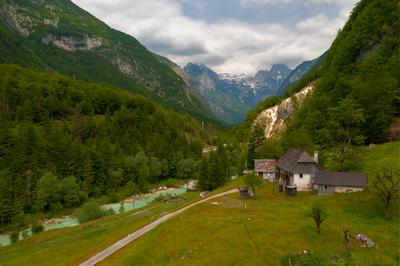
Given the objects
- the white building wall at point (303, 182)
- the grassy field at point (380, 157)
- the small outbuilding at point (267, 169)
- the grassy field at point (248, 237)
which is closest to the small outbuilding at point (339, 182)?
the grassy field at point (248, 237)

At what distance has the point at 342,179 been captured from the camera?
6138cm

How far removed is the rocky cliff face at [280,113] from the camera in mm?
163625

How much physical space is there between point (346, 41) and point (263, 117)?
6091 cm

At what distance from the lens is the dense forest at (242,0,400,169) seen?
85250 millimetres

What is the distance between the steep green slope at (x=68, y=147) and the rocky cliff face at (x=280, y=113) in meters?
40.3

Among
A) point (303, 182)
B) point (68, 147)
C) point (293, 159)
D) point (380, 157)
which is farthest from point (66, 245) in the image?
point (68, 147)

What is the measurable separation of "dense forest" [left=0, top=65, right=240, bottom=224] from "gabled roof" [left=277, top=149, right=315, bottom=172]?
3568 centimetres

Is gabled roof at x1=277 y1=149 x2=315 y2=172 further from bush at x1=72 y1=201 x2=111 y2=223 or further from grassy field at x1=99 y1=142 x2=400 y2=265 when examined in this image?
bush at x1=72 y1=201 x2=111 y2=223

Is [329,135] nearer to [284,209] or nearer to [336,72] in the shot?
[284,209]

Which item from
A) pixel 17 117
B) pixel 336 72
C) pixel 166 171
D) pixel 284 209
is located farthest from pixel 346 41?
pixel 17 117

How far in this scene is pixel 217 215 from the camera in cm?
5728

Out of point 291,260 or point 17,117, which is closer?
point 291,260

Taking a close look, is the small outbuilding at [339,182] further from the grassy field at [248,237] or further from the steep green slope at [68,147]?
the steep green slope at [68,147]

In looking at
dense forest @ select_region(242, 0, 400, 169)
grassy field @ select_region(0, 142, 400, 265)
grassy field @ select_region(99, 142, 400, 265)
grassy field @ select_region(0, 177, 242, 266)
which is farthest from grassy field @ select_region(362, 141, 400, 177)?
grassy field @ select_region(0, 177, 242, 266)
